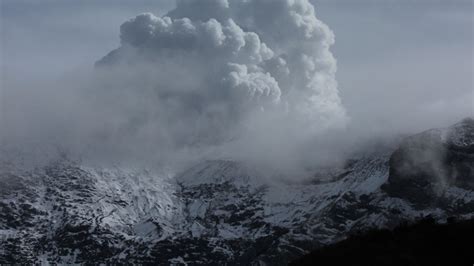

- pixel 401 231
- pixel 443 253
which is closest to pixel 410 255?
pixel 443 253

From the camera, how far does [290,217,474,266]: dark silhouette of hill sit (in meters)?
57.4

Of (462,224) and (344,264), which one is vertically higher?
(462,224)

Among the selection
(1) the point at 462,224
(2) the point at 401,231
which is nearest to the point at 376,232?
(2) the point at 401,231

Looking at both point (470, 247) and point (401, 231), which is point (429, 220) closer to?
point (401, 231)

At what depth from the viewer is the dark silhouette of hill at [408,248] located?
57.4m

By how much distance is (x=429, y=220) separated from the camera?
220ft

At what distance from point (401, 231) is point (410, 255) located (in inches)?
275

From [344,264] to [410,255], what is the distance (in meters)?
4.19

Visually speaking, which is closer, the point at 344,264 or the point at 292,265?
the point at 344,264

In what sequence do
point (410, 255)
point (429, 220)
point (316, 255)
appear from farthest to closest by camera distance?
point (429, 220), point (316, 255), point (410, 255)

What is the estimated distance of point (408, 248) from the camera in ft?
193

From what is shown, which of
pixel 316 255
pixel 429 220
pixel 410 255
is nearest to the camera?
pixel 410 255

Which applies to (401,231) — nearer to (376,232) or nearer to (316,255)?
(376,232)

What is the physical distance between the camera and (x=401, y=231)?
64.8 m
